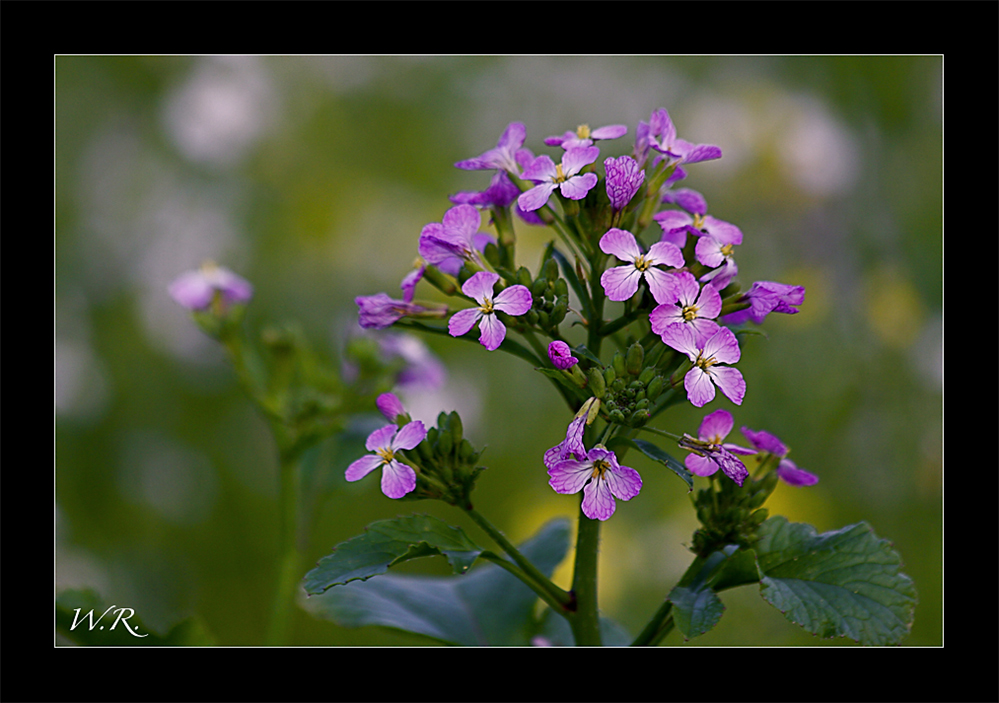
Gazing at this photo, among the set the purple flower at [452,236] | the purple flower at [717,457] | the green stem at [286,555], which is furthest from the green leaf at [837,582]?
the green stem at [286,555]

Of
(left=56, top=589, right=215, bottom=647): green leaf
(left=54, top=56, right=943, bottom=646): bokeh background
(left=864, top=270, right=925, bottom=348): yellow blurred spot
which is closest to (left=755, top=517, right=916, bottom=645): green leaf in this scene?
(left=56, top=589, right=215, bottom=647): green leaf

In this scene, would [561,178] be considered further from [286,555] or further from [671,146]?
[286,555]

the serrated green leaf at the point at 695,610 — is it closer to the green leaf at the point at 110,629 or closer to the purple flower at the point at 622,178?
the purple flower at the point at 622,178

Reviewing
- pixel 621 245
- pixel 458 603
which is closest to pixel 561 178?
pixel 621 245

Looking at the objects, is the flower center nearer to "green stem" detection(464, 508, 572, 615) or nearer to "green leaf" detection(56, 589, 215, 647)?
"green stem" detection(464, 508, 572, 615)

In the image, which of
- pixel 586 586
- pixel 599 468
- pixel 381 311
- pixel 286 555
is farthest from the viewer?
pixel 286 555

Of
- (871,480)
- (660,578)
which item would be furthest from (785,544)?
(871,480)
